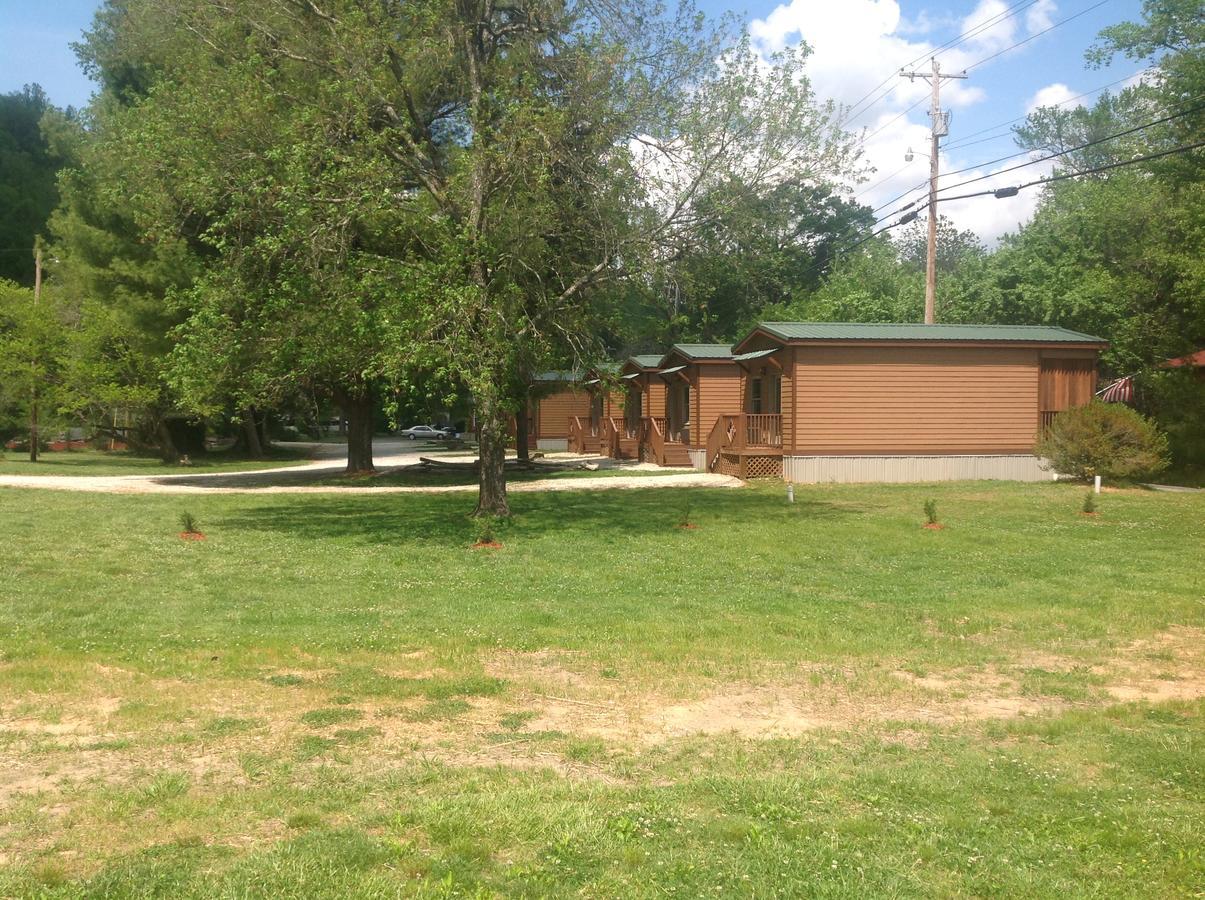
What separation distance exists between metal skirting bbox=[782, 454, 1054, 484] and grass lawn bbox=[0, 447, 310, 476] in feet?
57.4

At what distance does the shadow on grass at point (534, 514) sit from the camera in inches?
607

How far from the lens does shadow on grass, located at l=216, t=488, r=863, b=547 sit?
15422 millimetres

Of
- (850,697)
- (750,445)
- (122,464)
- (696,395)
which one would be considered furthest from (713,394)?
(850,697)

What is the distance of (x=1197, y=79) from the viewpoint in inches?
1112

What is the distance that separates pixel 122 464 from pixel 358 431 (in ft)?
33.8

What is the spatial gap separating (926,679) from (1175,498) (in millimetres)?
14976

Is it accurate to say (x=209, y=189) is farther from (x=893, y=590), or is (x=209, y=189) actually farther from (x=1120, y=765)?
(x=1120, y=765)

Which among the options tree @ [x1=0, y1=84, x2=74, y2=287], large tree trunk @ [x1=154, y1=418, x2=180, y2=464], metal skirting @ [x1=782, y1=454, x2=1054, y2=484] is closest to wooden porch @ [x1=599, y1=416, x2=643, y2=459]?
metal skirting @ [x1=782, y1=454, x2=1054, y2=484]

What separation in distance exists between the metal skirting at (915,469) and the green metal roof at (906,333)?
9.38 feet

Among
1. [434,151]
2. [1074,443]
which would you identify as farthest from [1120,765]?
[1074,443]

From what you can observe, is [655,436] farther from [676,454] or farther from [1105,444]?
[1105,444]

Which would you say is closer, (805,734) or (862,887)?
(862,887)

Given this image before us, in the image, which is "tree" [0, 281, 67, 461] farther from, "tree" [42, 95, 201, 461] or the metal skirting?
the metal skirting

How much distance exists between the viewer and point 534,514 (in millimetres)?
17922
